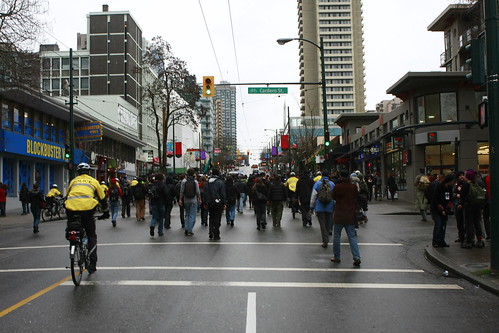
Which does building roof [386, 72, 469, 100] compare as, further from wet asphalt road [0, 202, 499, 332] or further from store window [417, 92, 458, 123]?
wet asphalt road [0, 202, 499, 332]

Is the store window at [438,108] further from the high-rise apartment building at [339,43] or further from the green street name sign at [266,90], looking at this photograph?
the high-rise apartment building at [339,43]

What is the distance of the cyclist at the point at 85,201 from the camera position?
285 inches

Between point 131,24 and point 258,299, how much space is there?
209 feet

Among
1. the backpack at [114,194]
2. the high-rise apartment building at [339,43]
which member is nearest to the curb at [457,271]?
the backpack at [114,194]

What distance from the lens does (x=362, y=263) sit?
28.7 ft

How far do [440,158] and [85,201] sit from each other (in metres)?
22.9

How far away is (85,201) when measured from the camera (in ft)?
23.9

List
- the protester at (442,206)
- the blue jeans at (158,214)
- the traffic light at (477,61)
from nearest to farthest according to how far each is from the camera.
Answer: the traffic light at (477,61)
the protester at (442,206)
the blue jeans at (158,214)

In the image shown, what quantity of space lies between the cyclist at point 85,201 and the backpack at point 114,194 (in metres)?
9.44

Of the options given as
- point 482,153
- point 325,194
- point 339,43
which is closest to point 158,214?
point 325,194

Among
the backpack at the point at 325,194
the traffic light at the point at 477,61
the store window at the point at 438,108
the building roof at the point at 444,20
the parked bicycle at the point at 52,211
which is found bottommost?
the parked bicycle at the point at 52,211

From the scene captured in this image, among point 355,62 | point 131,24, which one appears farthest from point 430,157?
point 355,62

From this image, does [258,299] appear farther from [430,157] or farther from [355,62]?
[355,62]

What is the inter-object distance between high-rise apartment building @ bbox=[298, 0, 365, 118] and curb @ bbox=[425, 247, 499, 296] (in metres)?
123
